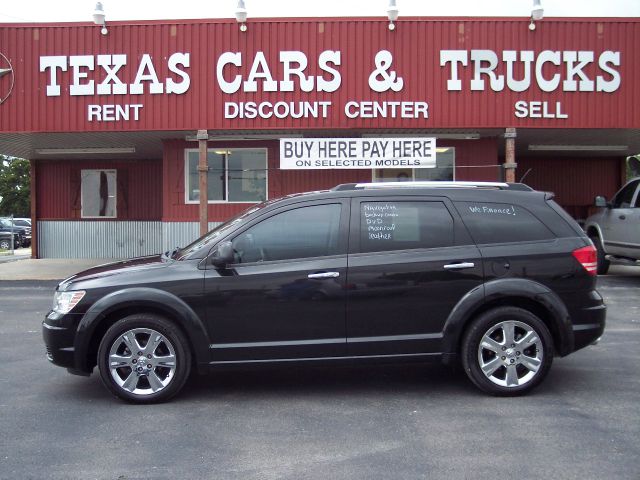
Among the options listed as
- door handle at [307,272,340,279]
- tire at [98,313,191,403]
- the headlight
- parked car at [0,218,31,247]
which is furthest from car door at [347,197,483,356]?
parked car at [0,218,31,247]

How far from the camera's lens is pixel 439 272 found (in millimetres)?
5234

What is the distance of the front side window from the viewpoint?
528cm

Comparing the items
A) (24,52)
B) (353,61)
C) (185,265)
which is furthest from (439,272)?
(24,52)

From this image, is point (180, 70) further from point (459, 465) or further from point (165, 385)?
point (459, 465)

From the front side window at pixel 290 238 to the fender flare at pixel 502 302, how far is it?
44.1 inches

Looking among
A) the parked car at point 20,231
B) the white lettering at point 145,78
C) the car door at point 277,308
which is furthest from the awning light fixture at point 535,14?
the parked car at point 20,231

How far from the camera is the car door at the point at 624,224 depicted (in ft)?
39.4

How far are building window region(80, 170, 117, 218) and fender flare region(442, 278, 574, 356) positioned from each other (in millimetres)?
16448

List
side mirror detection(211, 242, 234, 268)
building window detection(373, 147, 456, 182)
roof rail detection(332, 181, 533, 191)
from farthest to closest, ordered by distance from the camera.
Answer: building window detection(373, 147, 456, 182) → roof rail detection(332, 181, 533, 191) → side mirror detection(211, 242, 234, 268)

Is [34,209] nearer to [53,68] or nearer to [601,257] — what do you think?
[53,68]

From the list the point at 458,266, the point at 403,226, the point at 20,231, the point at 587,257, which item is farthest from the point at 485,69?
the point at 20,231

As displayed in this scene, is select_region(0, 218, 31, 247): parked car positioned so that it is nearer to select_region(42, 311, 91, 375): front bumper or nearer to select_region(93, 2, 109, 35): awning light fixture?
select_region(93, 2, 109, 35): awning light fixture

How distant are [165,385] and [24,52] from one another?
1154 cm

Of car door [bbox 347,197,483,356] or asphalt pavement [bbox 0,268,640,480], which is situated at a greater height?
car door [bbox 347,197,483,356]
